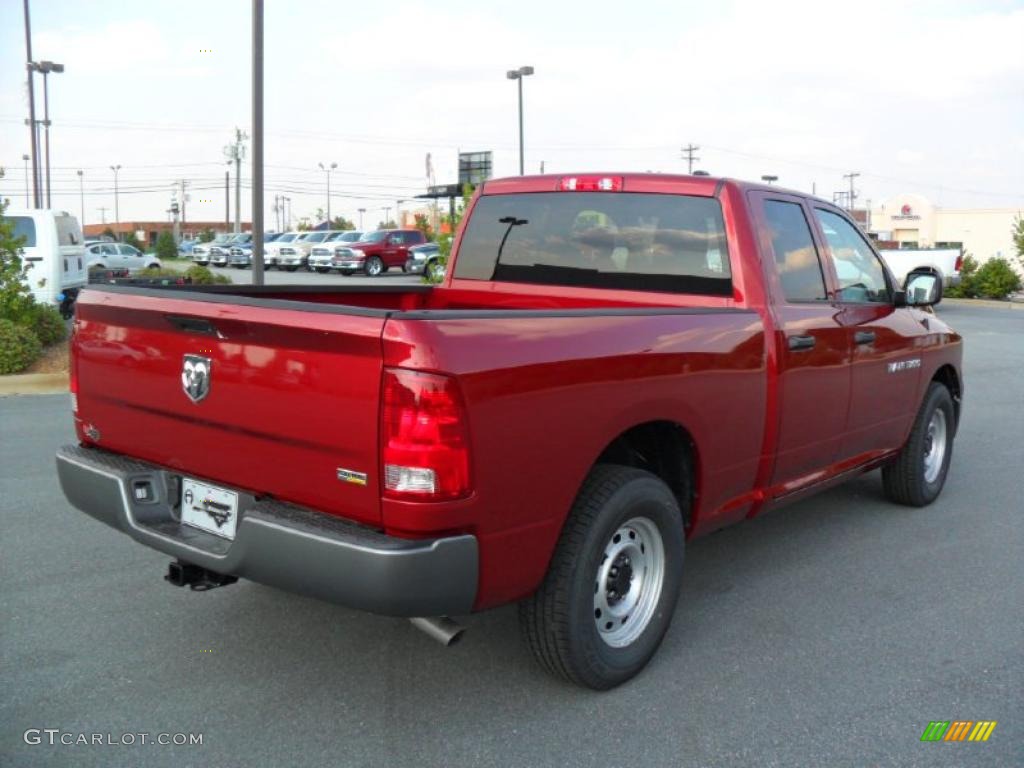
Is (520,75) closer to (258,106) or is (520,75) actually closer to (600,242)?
(258,106)

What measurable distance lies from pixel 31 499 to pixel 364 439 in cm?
404

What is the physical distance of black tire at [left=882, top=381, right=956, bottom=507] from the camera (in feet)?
19.9

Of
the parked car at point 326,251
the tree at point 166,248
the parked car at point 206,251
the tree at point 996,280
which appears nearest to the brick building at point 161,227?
the tree at point 166,248

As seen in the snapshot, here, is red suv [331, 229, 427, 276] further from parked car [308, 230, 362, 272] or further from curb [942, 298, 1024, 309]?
curb [942, 298, 1024, 309]

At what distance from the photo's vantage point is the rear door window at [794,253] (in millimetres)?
4703

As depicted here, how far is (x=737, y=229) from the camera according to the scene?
4469 mm

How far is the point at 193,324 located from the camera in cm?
335

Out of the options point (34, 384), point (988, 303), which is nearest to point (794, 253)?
point (34, 384)

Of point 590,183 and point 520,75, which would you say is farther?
point 520,75

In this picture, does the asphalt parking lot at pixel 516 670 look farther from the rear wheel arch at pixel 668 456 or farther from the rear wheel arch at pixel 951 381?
the rear wheel arch at pixel 951 381

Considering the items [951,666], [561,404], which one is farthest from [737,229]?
[951,666]

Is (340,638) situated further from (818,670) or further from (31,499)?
(31,499)

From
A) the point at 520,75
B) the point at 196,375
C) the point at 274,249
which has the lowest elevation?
the point at 196,375

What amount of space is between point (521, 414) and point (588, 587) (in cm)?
73
